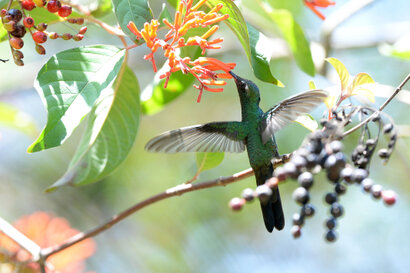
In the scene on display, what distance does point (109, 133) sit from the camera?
158cm

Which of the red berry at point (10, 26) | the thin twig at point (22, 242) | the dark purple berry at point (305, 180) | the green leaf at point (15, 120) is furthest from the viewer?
Result: the green leaf at point (15, 120)

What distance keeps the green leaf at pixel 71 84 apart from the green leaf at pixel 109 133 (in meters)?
0.16

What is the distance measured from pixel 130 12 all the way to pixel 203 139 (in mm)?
484

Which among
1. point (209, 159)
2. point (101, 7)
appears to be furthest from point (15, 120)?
point (209, 159)

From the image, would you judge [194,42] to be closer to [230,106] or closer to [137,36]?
[137,36]

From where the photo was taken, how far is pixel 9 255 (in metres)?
1.75

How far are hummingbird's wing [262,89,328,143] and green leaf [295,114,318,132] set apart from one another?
0.06ft

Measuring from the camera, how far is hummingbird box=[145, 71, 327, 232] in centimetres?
146

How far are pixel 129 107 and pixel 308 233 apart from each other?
12.6 ft

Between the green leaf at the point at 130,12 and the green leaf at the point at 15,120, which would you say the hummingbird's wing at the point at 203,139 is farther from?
the green leaf at the point at 15,120

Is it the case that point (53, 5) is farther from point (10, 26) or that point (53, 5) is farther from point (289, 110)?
point (289, 110)

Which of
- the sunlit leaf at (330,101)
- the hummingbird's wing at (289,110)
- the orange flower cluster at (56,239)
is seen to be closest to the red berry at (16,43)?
the hummingbird's wing at (289,110)

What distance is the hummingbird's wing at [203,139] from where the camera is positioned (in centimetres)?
146

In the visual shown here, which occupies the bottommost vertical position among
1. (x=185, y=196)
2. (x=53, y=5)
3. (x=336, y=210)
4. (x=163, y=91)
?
(x=185, y=196)
